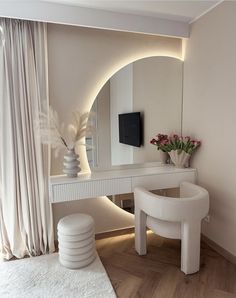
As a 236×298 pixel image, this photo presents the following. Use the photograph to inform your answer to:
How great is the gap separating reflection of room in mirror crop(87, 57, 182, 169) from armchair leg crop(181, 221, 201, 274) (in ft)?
3.30

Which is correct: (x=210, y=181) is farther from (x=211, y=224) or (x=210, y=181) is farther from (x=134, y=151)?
(x=134, y=151)

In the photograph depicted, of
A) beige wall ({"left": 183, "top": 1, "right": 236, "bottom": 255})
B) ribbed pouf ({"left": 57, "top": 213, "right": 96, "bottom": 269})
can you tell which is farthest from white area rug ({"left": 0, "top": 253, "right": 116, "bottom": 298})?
beige wall ({"left": 183, "top": 1, "right": 236, "bottom": 255})

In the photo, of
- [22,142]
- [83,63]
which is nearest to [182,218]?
[22,142]

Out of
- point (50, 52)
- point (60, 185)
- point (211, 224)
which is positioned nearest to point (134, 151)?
point (60, 185)

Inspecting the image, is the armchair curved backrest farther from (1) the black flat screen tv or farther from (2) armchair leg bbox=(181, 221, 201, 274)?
(1) the black flat screen tv

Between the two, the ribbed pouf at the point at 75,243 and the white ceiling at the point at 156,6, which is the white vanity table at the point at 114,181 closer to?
the ribbed pouf at the point at 75,243

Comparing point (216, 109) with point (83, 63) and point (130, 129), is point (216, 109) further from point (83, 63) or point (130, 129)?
point (83, 63)

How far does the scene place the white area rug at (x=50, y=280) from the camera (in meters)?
1.86

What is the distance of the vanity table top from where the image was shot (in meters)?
2.31

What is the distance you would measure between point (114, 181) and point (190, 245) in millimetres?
893

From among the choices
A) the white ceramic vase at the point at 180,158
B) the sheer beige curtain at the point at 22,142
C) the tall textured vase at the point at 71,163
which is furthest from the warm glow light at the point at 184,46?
the tall textured vase at the point at 71,163

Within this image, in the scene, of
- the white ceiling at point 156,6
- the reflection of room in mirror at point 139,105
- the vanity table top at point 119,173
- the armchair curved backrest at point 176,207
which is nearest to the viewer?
the armchair curved backrest at point 176,207

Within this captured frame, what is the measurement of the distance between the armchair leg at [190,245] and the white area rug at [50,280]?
0.69 meters

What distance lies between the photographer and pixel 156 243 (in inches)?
104
